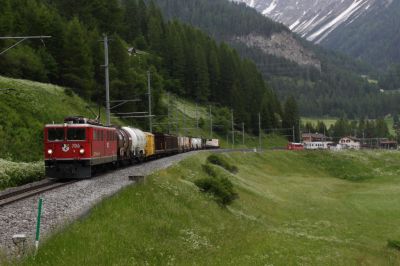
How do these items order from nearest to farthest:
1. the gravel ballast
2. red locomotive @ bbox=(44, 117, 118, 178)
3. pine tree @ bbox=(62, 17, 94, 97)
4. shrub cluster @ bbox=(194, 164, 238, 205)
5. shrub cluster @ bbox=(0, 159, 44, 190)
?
the gravel ballast
shrub cluster @ bbox=(0, 159, 44, 190)
red locomotive @ bbox=(44, 117, 118, 178)
shrub cluster @ bbox=(194, 164, 238, 205)
pine tree @ bbox=(62, 17, 94, 97)

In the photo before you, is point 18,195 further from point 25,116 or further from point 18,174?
point 25,116

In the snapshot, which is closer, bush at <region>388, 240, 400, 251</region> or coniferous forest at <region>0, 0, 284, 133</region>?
bush at <region>388, 240, 400, 251</region>

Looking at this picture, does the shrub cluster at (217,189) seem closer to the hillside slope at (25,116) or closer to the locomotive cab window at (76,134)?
the locomotive cab window at (76,134)

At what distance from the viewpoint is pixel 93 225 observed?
1717 cm

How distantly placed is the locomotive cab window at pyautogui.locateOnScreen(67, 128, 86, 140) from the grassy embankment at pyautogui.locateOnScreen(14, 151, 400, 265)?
600cm

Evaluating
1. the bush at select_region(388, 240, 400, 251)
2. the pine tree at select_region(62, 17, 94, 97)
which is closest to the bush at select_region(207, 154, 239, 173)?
the pine tree at select_region(62, 17, 94, 97)

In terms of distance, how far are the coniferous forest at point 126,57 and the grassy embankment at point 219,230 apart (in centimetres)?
2490

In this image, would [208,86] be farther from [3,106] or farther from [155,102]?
[3,106]

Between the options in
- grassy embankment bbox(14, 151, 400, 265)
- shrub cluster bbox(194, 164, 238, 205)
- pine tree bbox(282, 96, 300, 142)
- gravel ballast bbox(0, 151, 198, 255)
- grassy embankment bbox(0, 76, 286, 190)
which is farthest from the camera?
pine tree bbox(282, 96, 300, 142)

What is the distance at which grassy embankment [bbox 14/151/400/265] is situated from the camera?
618 inches

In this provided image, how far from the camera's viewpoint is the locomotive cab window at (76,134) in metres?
33.4

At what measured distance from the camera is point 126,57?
350 feet

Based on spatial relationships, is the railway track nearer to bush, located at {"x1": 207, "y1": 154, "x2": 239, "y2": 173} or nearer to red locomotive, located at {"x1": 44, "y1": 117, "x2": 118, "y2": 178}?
red locomotive, located at {"x1": 44, "y1": 117, "x2": 118, "y2": 178}

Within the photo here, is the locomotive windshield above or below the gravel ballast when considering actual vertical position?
above
